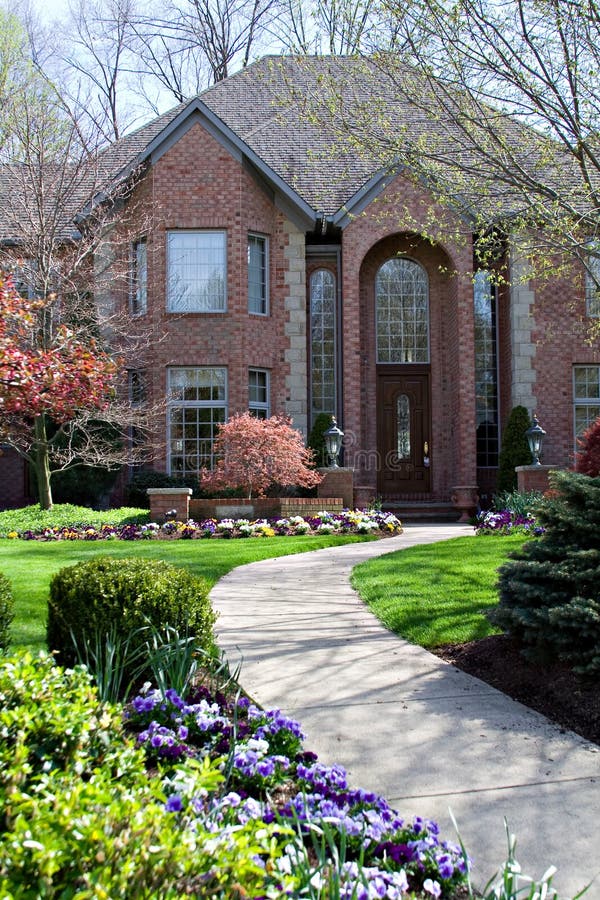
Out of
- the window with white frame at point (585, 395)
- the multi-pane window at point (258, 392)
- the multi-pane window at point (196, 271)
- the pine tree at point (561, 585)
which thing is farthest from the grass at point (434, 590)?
the multi-pane window at point (196, 271)

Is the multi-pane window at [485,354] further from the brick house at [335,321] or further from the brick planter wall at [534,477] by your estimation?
the brick planter wall at [534,477]

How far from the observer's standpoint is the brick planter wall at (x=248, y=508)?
13352 millimetres

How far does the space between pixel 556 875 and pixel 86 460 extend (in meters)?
13.2

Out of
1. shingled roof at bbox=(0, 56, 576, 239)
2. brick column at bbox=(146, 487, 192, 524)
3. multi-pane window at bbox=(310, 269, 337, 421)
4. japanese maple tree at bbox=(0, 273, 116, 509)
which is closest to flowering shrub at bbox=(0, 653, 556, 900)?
japanese maple tree at bbox=(0, 273, 116, 509)

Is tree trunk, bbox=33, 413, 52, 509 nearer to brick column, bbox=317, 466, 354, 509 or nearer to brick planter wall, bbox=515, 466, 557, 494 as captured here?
brick column, bbox=317, 466, 354, 509

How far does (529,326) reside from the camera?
17.1 meters

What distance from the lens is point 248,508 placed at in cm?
1338

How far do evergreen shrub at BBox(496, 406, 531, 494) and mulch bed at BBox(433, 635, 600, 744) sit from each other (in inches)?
453

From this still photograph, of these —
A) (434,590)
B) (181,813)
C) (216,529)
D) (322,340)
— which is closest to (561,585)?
(434,590)

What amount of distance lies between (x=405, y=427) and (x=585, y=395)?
4.22m

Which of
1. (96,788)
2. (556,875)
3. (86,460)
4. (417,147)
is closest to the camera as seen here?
(96,788)

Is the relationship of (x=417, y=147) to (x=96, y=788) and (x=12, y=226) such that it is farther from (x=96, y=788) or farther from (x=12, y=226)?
(x=12, y=226)

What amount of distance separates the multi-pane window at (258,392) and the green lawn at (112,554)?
5612 mm

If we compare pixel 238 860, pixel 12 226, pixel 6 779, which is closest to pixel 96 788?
pixel 6 779
